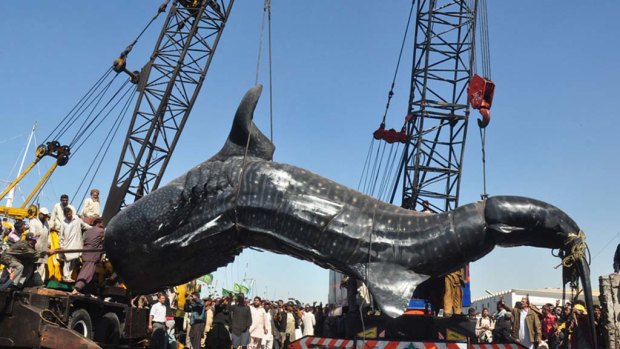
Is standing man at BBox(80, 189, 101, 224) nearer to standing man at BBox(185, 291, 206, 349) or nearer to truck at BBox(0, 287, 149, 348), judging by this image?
truck at BBox(0, 287, 149, 348)

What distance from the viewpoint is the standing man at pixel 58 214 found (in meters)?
12.1

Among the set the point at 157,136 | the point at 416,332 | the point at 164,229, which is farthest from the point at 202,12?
the point at 164,229

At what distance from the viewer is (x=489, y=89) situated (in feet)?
82.7

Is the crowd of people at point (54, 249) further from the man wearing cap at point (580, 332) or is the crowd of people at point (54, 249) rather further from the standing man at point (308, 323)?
the standing man at point (308, 323)

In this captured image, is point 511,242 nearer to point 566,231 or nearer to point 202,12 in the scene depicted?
point 566,231

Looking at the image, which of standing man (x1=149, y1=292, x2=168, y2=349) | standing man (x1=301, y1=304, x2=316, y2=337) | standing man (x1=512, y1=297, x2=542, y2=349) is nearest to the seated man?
standing man (x1=149, y1=292, x2=168, y2=349)

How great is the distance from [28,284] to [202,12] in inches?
834

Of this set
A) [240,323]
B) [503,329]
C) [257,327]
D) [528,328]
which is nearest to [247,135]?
[503,329]

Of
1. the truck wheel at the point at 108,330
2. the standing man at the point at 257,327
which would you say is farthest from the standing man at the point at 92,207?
the standing man at the point at 257,327

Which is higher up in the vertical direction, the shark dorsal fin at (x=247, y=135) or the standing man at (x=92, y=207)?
the standing man at (x=92, y=207)

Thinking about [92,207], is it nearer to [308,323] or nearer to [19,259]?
[19,259]

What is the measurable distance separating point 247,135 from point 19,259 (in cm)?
661

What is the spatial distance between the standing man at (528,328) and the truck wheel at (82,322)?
10.00 meters

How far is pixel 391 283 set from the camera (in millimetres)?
3752
